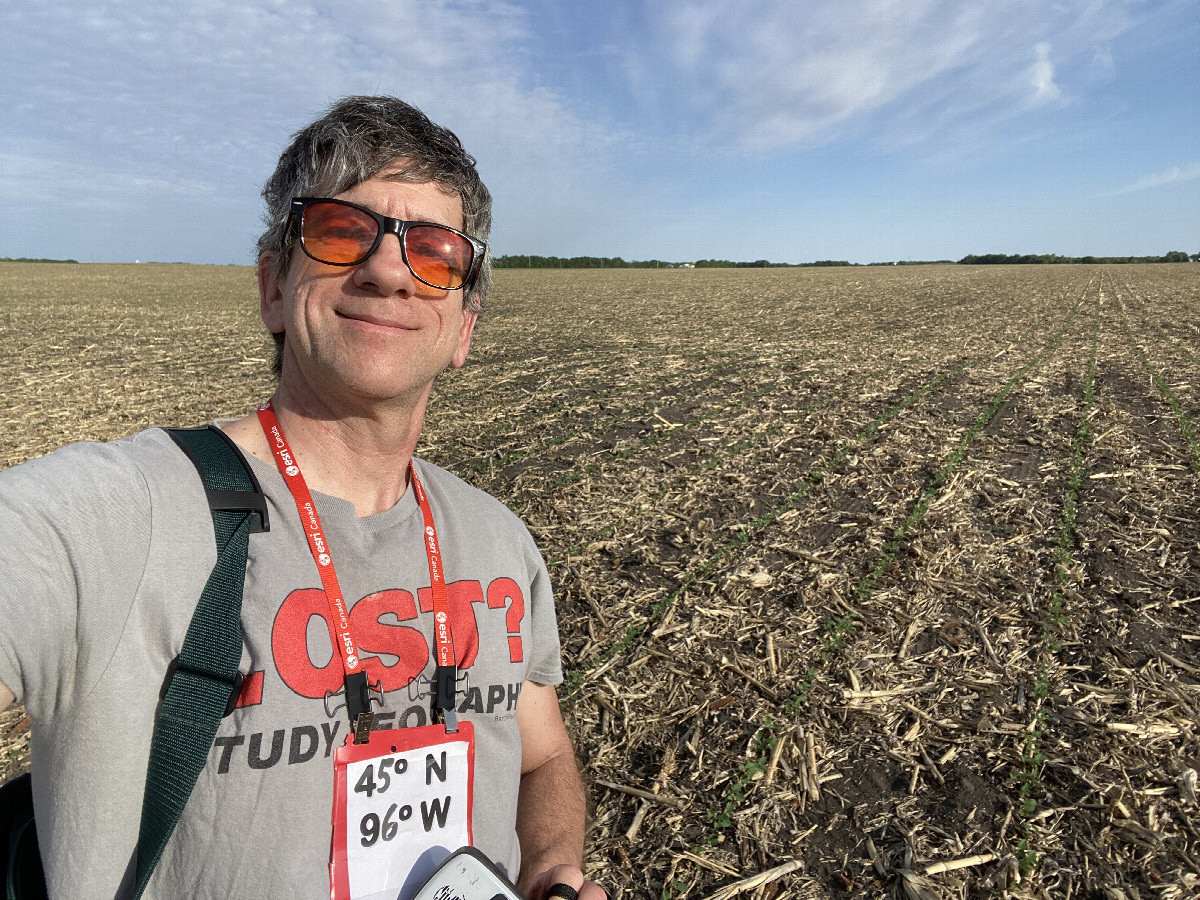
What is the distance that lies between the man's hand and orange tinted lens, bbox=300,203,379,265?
155 cm

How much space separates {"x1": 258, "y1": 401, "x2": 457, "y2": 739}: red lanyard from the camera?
1.52 m

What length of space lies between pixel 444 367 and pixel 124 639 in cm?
95

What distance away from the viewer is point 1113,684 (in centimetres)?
383

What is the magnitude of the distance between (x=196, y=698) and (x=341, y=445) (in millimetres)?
668

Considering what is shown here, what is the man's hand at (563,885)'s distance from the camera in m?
1.71

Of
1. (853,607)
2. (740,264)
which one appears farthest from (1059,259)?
(853,607)

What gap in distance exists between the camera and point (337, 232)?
174 centimetres

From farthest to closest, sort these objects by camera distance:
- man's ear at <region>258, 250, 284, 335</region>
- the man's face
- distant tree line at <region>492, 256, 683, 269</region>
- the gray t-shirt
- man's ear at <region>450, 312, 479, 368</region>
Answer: distant tree line at <region>492, 256, 683, 269</region>, man's ear at <region>450, 312, 479, 368</region>, man's ear at <region>258, 250, 284, 335</region>, the man's face, the gray t-shirt

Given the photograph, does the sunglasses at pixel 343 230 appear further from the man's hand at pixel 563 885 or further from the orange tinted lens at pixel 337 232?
the man's hand at pixel 563 885

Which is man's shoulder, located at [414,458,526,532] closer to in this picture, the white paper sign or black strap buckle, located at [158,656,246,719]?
the white paper sign

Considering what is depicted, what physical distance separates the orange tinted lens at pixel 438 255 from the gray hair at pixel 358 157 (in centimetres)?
10

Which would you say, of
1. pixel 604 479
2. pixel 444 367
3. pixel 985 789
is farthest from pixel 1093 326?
Result: pixel 444 367

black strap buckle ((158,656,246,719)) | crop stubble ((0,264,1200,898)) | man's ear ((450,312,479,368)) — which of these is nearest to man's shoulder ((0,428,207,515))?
black strap buckle ((158,656,246,719))

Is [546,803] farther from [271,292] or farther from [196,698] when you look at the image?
[271,292]
